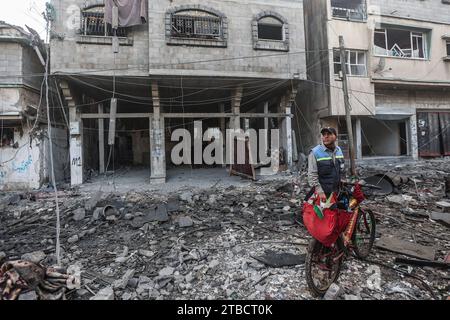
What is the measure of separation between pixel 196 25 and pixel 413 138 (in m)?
13.9

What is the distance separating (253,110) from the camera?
63.1 ft

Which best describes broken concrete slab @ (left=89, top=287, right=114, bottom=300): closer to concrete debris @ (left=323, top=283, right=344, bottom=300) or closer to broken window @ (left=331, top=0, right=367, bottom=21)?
concrete debris @ (left=323, top=283, right=344, bottom=300)

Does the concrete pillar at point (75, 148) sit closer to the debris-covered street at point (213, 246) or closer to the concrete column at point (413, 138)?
the debris-covered street at point (213, 246)

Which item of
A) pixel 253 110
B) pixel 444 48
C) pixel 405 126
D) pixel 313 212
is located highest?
pixel 444 48

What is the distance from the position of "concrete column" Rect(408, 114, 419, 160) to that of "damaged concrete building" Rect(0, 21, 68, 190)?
19098 millimetres

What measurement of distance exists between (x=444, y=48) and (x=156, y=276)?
20.2 metres

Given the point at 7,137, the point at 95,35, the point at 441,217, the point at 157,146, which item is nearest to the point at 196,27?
the point at 95,35

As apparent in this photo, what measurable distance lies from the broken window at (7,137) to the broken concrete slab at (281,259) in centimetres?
1195

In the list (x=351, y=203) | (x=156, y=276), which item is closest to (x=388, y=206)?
(x=351, y=203)

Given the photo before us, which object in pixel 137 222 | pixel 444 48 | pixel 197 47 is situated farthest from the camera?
pixel 444 48

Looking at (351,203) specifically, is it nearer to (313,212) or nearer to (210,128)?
(313,212)

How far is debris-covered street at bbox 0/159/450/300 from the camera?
3350mm

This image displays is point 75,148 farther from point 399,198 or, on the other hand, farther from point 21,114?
point 399,198

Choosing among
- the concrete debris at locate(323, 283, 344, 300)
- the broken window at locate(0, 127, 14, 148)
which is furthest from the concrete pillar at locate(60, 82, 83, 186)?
the concrete debris at locate(323, 283, 344, 300)
